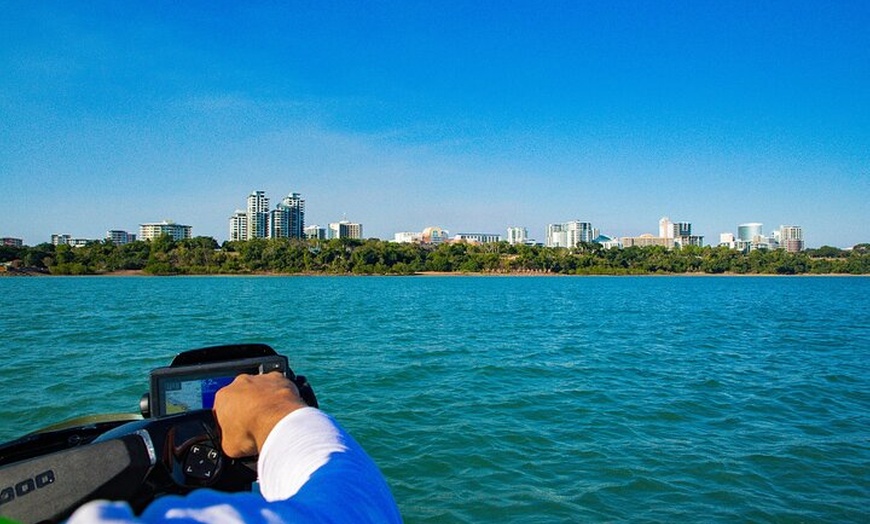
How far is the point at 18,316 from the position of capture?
32.8 m

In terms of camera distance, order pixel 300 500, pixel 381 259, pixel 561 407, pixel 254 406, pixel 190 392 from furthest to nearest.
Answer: pixel 381 259, pixel 561 407, pixel 190 392, pixel 254 406, pixel 300 500

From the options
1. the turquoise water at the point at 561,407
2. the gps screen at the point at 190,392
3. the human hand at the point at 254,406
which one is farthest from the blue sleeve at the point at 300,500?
the turquoise water at the point at 561,407

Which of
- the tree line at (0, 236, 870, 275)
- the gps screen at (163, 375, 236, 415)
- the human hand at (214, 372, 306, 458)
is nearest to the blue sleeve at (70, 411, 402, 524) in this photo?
the human hand at (214, 372, 306, 458)

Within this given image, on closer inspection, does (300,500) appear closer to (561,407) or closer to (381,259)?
(561,407)

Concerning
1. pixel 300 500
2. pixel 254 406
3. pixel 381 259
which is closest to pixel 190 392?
pixel 254 406

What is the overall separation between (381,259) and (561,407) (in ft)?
429

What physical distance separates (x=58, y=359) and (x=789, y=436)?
60.2 feet

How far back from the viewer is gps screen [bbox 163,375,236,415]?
2.70m

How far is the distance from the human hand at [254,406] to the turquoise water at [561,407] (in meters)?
5.25

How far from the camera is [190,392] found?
2727 millimetres

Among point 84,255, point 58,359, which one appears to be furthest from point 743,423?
point 84,255

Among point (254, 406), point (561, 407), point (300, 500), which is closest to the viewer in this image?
point (300, 500)

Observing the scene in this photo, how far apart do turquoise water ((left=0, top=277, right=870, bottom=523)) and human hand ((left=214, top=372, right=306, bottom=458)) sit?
5.25 m

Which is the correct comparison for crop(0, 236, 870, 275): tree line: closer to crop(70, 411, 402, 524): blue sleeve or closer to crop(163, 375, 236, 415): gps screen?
crop(163, 375, 236, 415): gps screen
